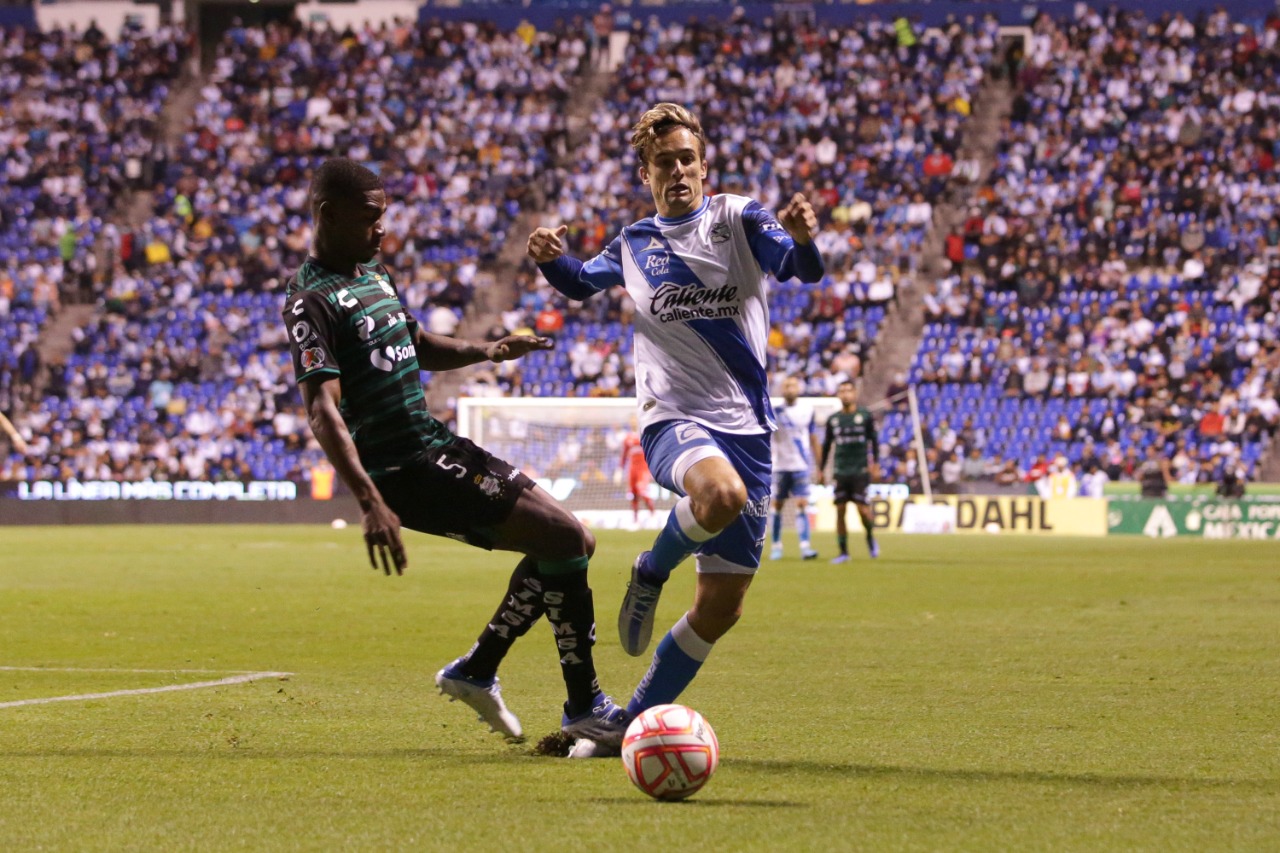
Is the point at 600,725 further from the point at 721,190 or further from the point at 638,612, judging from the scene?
the point at 721,190

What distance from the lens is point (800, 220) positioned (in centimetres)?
615

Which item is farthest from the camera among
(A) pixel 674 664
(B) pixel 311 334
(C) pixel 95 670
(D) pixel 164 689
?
(C) pixel 95 670

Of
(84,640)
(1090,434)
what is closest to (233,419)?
(1090,434)

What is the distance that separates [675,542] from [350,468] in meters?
1.32

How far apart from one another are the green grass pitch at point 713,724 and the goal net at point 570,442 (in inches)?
618

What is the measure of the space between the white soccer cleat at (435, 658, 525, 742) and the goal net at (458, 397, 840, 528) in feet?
82.0

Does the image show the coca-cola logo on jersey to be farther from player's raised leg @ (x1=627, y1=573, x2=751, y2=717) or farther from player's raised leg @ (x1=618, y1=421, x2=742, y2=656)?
player's raised leg @ (x1=627, y1=573, x2=751, y2=717)

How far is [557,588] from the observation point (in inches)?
263

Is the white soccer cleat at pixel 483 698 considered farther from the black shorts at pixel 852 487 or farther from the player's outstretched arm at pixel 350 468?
the black shorts at pixel 852 487

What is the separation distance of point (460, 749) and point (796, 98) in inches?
1418

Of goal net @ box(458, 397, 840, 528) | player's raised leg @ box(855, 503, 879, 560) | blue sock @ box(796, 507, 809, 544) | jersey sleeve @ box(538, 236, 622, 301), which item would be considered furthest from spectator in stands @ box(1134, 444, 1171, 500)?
jersey sleeve @ box(538, 236, 622, 301)

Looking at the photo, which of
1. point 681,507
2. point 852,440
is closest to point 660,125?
point 681,507

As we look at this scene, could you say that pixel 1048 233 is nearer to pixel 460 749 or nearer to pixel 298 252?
pixel 298 252

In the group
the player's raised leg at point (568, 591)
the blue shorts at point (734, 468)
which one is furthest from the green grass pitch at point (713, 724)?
the blue shorts at point (734, 468)
